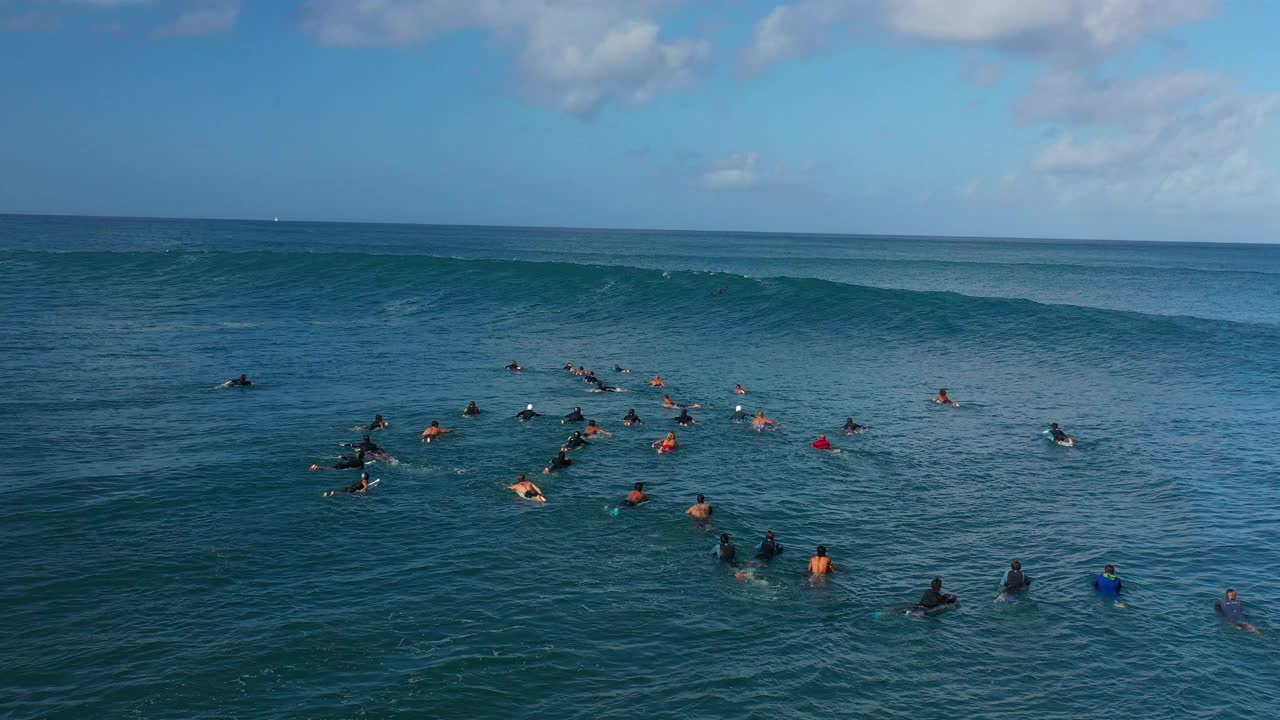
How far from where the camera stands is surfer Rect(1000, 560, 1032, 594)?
70.0ft

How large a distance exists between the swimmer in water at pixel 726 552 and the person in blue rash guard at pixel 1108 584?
9.52 metres

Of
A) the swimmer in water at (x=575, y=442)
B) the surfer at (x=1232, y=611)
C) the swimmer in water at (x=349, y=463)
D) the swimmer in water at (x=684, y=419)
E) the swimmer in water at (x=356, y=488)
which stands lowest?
the surfer at (x=1232, y=611)

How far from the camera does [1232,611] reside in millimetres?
20422

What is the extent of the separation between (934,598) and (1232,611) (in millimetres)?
7447

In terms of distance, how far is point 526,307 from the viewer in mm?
78562

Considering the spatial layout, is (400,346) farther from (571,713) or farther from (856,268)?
(856,268)

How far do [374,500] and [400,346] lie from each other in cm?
3267

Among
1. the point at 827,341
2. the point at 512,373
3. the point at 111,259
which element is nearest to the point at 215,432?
the point at 512,373

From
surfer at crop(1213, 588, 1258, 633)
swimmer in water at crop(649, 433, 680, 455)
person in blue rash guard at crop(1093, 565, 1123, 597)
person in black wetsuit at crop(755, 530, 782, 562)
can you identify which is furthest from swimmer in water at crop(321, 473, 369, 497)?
surfer at crop(1213, 588, 1258, 633)

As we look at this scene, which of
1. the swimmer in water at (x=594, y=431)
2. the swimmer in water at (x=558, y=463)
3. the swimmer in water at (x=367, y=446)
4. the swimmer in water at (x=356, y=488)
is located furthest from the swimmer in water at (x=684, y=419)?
the swimmer in water at (x=356, y=488)

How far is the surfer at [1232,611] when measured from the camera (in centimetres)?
2012

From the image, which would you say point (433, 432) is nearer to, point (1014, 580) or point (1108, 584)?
point (1014, 580)

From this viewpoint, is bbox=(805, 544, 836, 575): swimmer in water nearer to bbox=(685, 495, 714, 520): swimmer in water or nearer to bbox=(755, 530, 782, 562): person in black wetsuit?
bbox=(755, 530, 782, 562): person in black wetsuit

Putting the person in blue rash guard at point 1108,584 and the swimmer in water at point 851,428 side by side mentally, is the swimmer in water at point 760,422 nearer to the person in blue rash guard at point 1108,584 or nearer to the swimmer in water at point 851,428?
the swimmer in water at point 851,428
